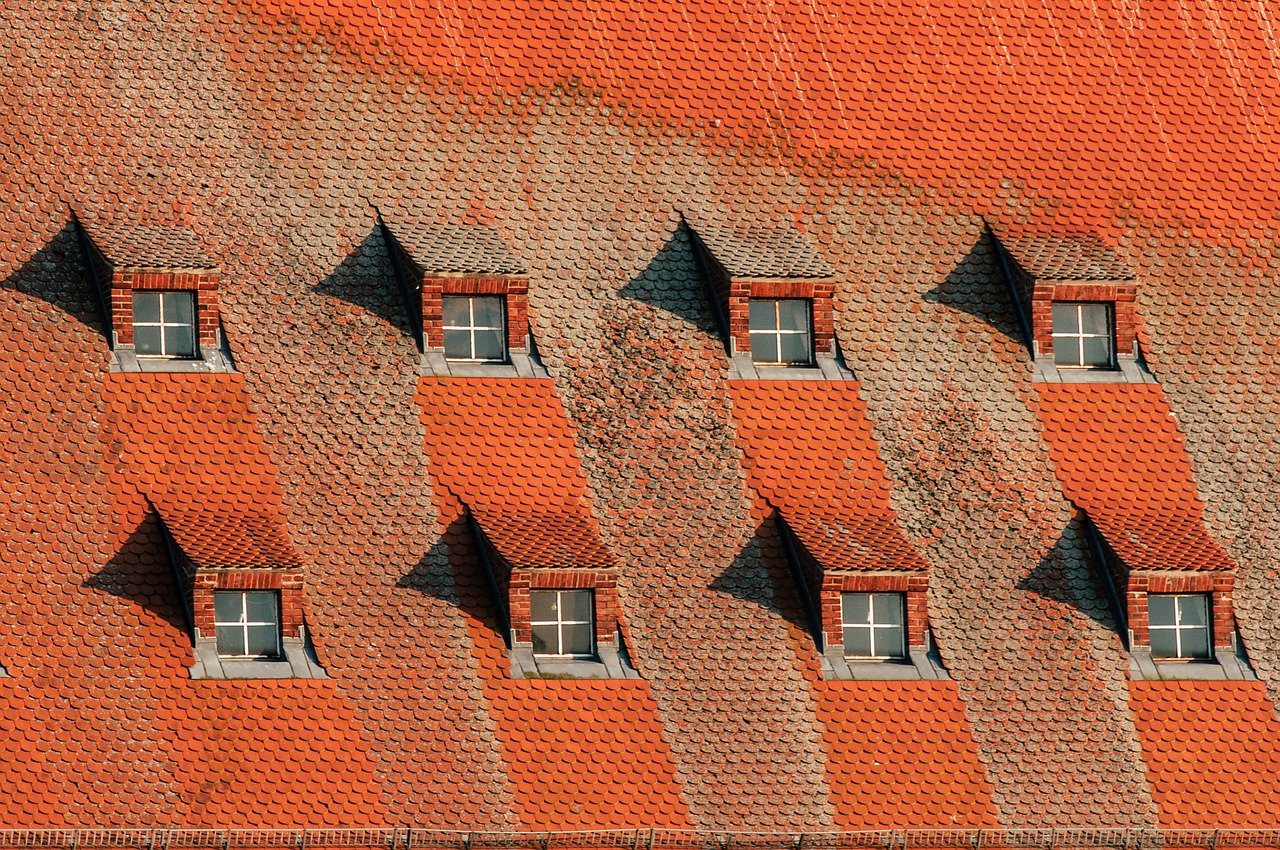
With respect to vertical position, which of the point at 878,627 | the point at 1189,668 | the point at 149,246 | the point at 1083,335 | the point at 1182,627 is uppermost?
the point at 149,246

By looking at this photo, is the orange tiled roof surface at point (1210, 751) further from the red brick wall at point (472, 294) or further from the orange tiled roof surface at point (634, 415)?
the red brick wall at point (472, 294)

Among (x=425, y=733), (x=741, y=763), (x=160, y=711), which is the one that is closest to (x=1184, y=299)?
(x=741, y=763)

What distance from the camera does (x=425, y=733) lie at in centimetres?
4716

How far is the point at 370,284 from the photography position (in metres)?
52.2

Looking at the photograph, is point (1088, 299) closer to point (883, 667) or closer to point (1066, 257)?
point (1066, 257)

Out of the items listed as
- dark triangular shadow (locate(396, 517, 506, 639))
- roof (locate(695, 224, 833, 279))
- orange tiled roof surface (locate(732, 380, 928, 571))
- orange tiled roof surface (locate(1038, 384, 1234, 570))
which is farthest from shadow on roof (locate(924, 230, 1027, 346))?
dark triangular shadow (locate(396, 517, 506, 639))

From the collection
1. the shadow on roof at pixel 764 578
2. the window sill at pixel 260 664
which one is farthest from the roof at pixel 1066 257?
the window sill at pixel 260 664

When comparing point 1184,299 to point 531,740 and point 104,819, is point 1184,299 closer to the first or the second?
point 531,740

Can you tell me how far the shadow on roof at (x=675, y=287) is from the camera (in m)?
53.0

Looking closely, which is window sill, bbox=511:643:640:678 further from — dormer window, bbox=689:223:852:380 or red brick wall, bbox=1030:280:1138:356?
red brick wall, bbox=1030:280:1138:356

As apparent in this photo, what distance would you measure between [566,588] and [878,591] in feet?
16.8

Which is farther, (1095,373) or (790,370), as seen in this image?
(1095,373)

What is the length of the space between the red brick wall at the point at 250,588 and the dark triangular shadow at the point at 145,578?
1.20 feet

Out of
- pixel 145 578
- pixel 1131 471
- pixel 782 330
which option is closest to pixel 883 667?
pixel 1131 471
